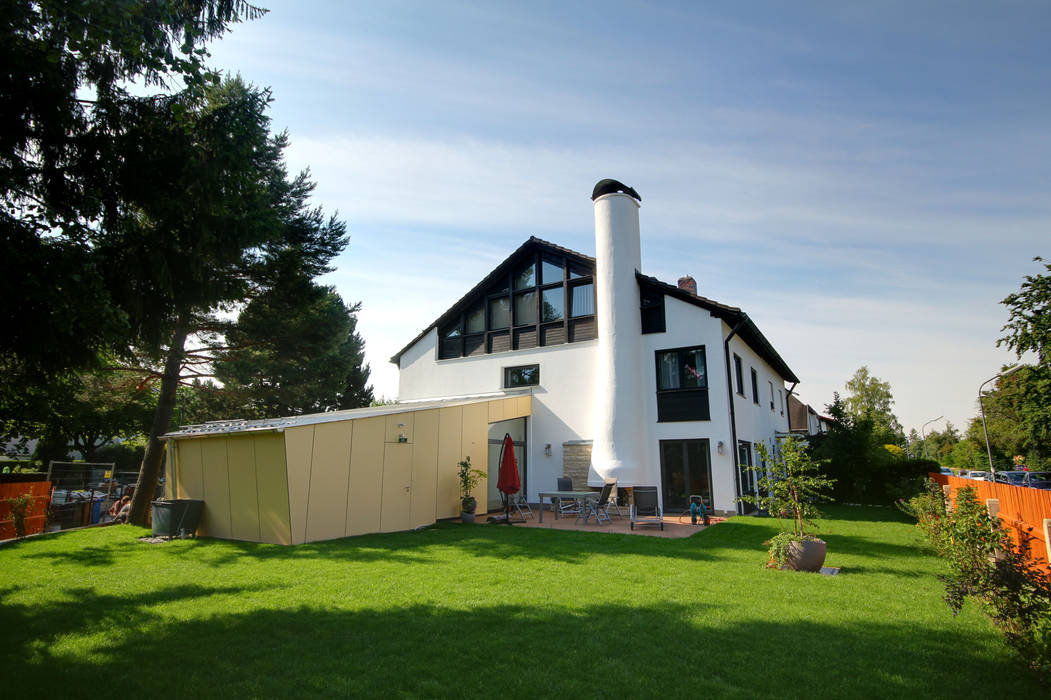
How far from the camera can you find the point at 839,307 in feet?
46.8

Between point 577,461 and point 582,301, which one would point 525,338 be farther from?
point 577,461

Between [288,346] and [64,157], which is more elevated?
[64,157]

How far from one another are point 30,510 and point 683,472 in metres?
16.5

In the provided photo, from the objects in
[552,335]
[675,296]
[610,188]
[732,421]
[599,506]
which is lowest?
[599,506]

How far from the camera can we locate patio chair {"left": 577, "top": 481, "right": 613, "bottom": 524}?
13445mm

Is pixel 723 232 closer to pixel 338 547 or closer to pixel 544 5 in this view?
pixel 544 5

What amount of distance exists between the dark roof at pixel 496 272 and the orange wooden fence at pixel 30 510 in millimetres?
11415

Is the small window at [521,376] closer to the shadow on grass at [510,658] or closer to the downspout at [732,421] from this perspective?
the downspout at [732,421]

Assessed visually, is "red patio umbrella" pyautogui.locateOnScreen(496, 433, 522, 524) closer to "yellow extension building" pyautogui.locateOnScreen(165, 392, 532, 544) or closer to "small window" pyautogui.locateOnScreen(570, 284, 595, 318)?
"yellow extension building" pyautogui.locateOnScreen(165, 392, 532, 544)

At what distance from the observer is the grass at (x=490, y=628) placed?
3822mm

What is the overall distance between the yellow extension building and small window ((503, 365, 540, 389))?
465 centimetres

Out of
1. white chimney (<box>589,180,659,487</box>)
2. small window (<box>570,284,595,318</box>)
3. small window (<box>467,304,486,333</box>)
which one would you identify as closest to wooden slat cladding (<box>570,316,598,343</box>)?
small window (<box>570,284,595,318</box>)

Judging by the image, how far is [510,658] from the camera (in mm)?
4270

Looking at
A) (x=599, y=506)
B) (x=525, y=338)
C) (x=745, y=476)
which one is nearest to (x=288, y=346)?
(x=525, y=338)
